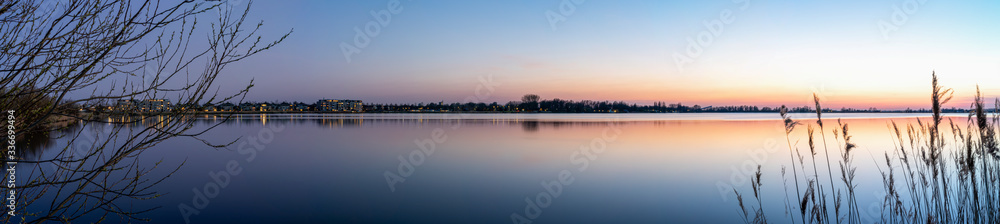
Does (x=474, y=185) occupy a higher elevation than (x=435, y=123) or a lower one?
lower

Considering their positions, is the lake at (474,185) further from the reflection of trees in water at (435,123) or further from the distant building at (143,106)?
the reflection of trees in water at (435,123)

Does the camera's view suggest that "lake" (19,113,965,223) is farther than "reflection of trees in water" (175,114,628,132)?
No

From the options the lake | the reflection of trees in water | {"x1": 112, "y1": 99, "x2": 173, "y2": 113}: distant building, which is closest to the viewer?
{"x1": 112, "y1": 99, "x2": 173, "y2": 113}: distant building

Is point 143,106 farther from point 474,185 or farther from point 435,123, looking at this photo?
point 435,123

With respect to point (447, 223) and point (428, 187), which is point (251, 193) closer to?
point (428, 187)

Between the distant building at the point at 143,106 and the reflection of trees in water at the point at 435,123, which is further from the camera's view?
the reflection of trees in water at the point at 435,123

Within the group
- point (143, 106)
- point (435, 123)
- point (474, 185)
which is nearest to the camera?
point (143, 106)

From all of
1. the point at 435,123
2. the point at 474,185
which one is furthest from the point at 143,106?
the point at 435,123

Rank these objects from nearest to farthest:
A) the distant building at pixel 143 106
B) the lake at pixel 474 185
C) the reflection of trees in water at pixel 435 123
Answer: the distant building at pixel 143 106
the lake at pixel 474 185
the reflection of trees in water at pixel 435 123

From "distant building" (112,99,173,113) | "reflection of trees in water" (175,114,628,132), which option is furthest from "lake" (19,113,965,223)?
"reflection of trees in water" (175,114,628,132)

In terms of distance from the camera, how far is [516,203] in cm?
967

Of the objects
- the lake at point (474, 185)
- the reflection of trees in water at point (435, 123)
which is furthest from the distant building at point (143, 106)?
the reflection of trees in water at point (435, 123)

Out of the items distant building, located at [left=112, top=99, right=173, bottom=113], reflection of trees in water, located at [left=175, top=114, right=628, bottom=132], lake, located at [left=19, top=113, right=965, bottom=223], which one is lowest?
lake, located at [left=19, top=113, right=965, bottom=223]

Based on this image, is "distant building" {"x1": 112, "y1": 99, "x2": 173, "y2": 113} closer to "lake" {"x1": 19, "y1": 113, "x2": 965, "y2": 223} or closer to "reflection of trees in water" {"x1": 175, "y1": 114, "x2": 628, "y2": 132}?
"lake" {"x1": 19, "y1": 113, "x2": 965, "y2": 223}
